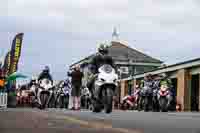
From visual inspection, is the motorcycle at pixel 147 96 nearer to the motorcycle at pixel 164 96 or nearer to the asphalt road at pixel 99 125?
the motorcycle at pixel 164 96

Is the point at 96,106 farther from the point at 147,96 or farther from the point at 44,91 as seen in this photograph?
the point at 147,96

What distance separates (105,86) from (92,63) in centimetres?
90

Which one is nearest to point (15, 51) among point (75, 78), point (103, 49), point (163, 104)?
point (75, 78)

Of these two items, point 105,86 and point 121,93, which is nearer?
point 105,86

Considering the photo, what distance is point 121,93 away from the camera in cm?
5200

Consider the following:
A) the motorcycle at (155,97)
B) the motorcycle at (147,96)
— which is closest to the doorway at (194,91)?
the motorcycle at (147,96)

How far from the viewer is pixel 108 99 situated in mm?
13656

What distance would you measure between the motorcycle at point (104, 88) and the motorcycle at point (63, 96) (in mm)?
11903

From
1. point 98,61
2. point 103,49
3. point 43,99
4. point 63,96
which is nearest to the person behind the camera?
point 103,49

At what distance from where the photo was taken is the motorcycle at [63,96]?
2646 cm

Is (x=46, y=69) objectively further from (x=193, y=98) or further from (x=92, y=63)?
(x=193, y=98)

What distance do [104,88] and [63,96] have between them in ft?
41.2

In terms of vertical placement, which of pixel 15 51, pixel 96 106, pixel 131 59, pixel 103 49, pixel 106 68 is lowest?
pixel 96 106

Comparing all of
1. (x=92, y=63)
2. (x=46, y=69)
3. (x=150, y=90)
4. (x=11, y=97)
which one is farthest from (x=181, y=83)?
(x=92, y=63)
